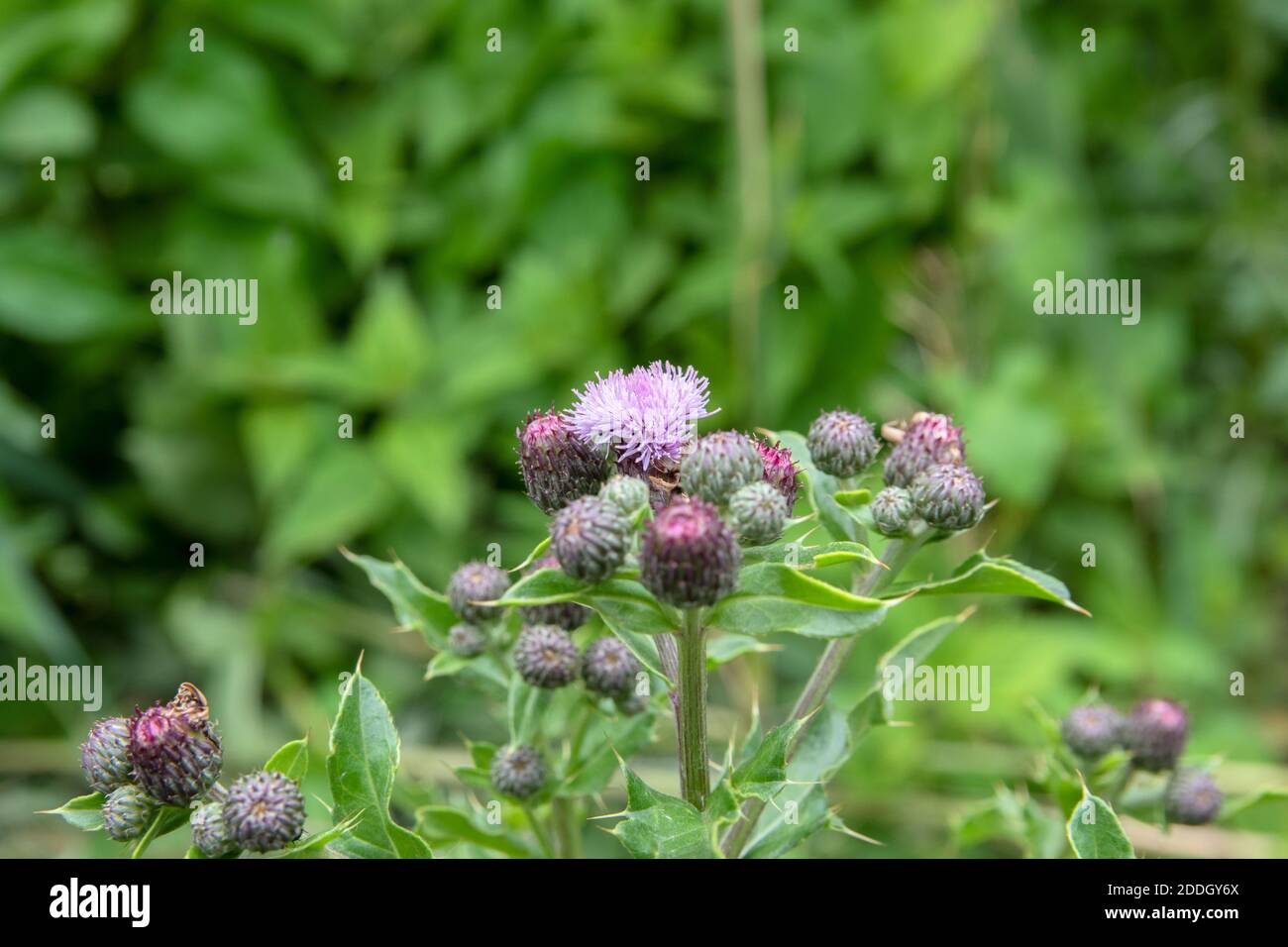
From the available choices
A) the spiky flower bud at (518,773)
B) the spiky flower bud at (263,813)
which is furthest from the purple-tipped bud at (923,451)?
the spiky flower bud at (263,813)

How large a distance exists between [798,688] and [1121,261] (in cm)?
139

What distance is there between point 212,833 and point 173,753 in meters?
0.08

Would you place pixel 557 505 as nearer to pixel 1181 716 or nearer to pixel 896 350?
pixel 1181 716

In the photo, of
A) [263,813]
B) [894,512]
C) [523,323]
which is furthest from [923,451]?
[523,323]

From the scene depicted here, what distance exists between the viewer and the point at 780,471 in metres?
0.96

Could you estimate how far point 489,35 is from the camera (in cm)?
257

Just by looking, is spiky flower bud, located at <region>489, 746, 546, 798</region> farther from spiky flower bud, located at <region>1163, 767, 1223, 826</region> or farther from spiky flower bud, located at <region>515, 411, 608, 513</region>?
spiky flower bud, located at <region>1163, 767, 1223, 826</region>

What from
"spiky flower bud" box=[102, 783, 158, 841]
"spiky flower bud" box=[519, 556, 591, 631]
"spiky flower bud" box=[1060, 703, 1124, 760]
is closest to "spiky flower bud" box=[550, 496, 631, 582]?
"spiky flower bud" box=[519, 556, 591, 631]

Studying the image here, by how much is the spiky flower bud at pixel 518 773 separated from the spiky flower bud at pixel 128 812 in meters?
0.28

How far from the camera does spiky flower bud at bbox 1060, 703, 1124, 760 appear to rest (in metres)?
1.16

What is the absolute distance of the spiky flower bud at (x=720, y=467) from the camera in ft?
2.87

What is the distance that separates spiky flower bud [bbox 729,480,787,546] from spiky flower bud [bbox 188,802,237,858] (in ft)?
1.42

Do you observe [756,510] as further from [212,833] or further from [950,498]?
[212,833]

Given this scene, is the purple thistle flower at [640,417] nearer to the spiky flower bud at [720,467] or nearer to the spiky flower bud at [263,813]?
the spiky flower bud at [720,467]
